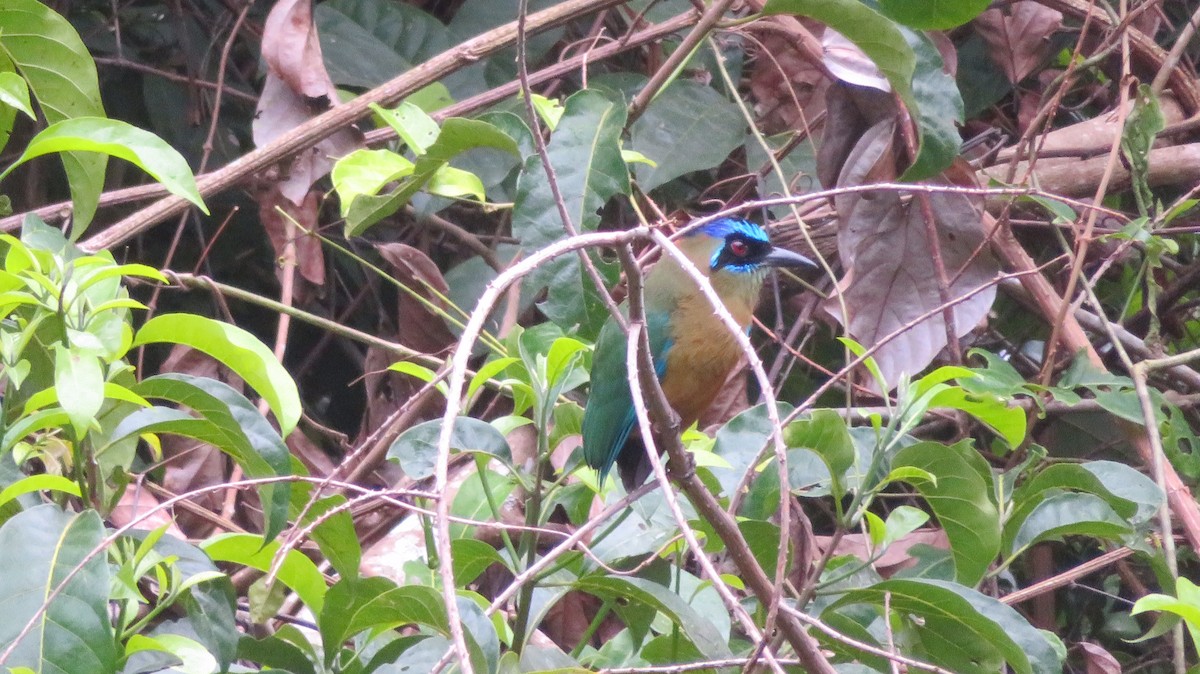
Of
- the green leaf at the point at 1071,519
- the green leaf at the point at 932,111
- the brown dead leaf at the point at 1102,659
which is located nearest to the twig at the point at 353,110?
the green leaf at the point at 932,111

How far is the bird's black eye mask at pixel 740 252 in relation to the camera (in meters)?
3.60

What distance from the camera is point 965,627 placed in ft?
7.21

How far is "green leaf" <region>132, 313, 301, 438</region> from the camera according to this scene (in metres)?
1.95

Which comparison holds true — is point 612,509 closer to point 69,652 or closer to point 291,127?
point 69,652

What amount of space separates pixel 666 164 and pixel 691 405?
0.85 metres

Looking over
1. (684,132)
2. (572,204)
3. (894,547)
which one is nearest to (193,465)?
(572,204)

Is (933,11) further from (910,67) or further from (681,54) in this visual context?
(681,54)

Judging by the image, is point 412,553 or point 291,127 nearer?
point 412,553

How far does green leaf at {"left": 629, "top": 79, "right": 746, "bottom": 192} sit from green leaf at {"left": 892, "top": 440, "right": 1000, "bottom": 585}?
1694mm

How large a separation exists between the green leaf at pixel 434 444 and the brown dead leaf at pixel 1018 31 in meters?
2.55

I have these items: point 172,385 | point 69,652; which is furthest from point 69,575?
point 172,385

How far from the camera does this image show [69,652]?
1702 mm

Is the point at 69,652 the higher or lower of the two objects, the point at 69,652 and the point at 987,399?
the higher

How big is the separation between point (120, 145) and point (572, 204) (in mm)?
1128
